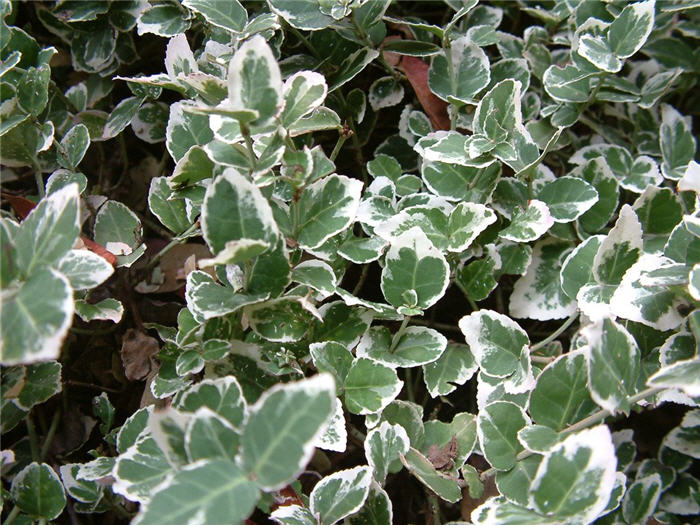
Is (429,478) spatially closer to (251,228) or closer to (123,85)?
(251,228)

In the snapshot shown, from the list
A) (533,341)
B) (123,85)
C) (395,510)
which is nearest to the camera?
(395,510)

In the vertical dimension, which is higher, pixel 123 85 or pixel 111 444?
pixel 123 85

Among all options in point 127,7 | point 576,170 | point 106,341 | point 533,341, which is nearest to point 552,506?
point 533,341

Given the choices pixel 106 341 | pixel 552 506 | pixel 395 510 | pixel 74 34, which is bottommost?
pixel 395 510

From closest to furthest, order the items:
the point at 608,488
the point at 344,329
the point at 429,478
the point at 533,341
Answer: the point at 608,488 → the point at 429,478 → the point at 344,329 → the point at 533,341

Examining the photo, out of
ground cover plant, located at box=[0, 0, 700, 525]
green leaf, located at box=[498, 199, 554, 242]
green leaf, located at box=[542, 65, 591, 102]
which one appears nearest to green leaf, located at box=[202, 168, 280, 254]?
ground cover plant, located at box=[0, 0, 700, 525]

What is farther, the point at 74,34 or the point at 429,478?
the point at 74,34

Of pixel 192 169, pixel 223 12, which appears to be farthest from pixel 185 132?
pixel 223 12
